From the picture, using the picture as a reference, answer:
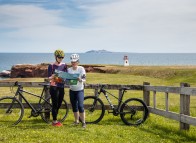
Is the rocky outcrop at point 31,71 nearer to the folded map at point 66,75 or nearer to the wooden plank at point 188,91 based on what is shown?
the folded map at point 66,75

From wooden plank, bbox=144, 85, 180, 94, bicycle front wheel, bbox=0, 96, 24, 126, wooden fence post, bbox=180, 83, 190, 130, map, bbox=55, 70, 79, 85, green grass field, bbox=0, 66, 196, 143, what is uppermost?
map, bbox=55, 70, 79, 85

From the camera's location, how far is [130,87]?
13.8m

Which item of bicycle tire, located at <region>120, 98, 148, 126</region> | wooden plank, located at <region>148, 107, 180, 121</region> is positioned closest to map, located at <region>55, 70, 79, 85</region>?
bicycle tire, located at <region>120, 98, 148, 126</region>

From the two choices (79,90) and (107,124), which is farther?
(107,124)

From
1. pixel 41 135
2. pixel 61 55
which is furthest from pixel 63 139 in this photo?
pixel 61 55

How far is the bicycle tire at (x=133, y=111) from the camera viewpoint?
12984 millimetres

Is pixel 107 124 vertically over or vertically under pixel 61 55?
under

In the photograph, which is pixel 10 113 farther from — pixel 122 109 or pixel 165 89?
pixel 165 89

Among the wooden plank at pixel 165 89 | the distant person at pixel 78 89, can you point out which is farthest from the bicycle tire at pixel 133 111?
the distant person at pixel 78 89

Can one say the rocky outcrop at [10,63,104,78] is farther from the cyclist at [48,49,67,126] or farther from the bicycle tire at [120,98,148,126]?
the cyclist at [48,49,67,126]

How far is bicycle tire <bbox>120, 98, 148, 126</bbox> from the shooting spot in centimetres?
1298

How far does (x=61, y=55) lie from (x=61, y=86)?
1.13 meters

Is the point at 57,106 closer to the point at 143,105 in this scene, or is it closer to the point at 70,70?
the point at 70,70

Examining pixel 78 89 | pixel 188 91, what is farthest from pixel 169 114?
pixel 78 89
